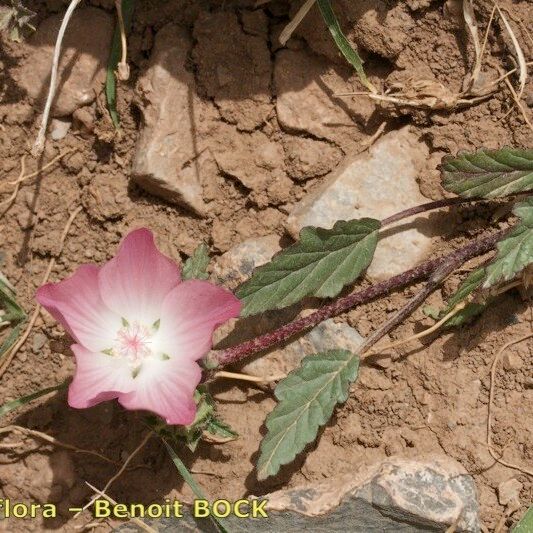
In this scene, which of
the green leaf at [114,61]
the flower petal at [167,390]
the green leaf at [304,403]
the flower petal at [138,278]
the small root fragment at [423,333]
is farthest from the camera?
the green leaf at [114,61]

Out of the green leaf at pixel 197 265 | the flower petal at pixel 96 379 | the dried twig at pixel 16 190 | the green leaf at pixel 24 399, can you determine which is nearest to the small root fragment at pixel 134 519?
the green leaf at pixel 24 399

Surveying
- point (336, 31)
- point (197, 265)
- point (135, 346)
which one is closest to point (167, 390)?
point (135, 346)

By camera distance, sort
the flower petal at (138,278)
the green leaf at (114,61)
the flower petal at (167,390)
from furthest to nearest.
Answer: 1. the green leaf at (114,61)
2. the flower petal at (138,278)
3. the flower petal at (167,390)

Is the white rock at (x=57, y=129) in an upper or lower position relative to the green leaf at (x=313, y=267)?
upper

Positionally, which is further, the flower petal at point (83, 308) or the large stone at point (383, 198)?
the large stone at point (383, 198)

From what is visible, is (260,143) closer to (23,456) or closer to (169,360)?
(169,360)

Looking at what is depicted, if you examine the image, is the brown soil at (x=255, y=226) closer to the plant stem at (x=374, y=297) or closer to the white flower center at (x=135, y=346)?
the plant stem at (x=374, y=297)

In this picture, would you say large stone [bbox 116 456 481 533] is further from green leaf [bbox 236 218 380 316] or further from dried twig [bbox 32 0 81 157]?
dried twig [bbox 32 0 81 157]

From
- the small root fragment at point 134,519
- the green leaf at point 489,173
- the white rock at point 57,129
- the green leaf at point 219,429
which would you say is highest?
the white rock at point 57,129
